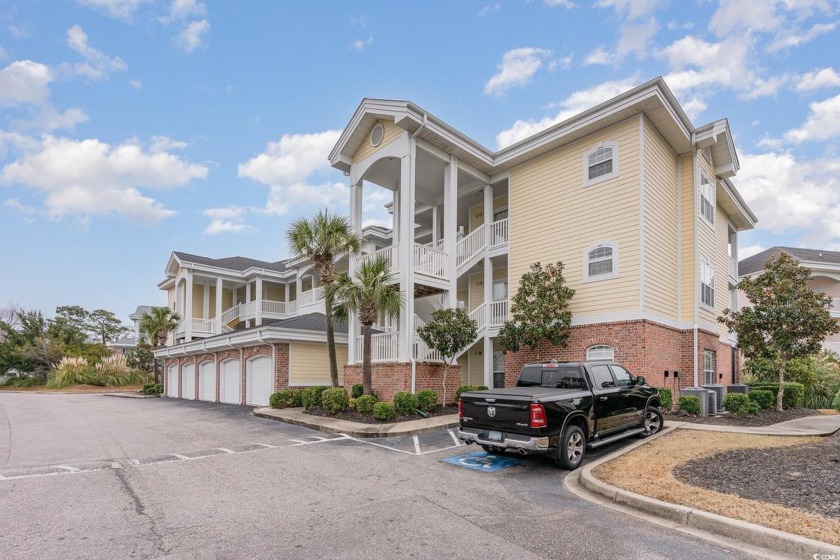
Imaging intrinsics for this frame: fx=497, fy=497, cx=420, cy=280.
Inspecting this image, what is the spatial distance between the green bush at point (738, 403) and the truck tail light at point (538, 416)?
8.81 m

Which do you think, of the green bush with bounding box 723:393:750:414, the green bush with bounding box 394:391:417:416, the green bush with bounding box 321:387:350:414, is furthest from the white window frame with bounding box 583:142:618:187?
the green bush with bounding box 321:387:350:414

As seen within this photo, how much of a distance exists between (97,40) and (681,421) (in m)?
18.5

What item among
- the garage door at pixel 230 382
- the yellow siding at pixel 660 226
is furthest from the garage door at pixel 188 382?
the yellow siding at pixel 660 226

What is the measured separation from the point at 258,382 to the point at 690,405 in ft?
53.6

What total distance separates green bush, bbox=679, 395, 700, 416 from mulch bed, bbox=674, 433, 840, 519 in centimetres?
439

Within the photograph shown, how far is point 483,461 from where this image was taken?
8.97m

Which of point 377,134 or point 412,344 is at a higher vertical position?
point 377,134

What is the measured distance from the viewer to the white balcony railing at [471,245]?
720 inches

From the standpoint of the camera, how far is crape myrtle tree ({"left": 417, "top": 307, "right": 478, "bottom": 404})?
15.1 m

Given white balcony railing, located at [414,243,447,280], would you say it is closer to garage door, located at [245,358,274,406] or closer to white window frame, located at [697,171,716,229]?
garage door, located at [245,358,274,406]

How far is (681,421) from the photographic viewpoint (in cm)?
1285

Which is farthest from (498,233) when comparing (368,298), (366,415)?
(366,415)

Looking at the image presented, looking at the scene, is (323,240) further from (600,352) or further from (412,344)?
(600,352)

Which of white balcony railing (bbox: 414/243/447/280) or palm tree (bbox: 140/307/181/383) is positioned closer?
white balcony railing (bbox: 414/243/447/280)
